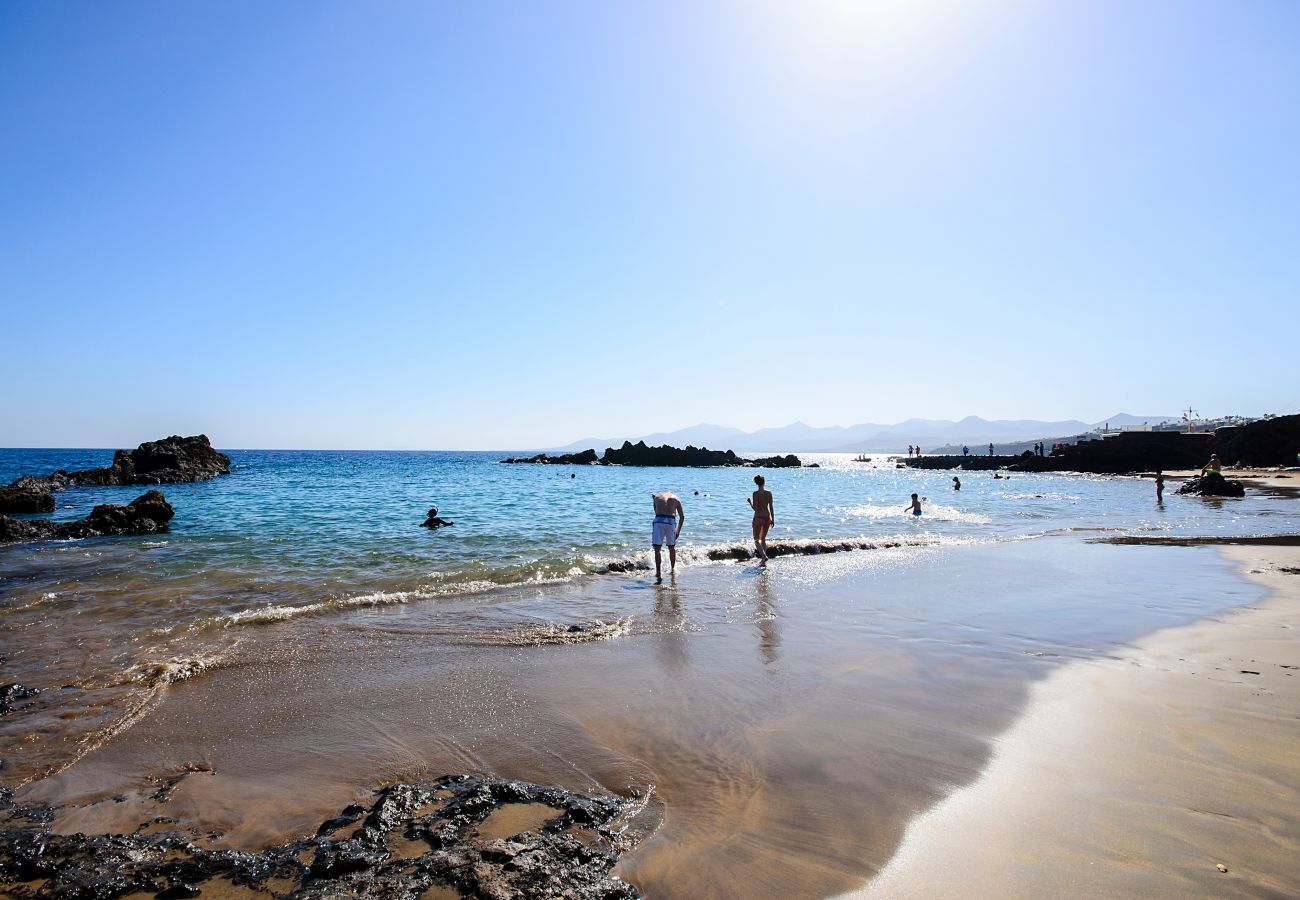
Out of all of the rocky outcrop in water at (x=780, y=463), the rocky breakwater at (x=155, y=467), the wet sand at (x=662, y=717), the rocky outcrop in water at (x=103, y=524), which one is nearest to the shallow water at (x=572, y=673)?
the wet sand at (x=662, y=717)

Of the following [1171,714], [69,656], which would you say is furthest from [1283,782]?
[69,656]

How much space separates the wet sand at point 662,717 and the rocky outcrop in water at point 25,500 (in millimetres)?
26527

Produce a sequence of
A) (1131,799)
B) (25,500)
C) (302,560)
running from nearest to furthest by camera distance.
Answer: (1131,799)
(302,560)
(25,500)

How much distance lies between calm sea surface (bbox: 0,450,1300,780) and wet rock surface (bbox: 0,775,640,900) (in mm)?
1894

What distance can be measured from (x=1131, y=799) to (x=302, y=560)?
1468 cm

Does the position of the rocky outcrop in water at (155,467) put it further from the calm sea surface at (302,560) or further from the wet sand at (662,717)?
the wet sand at (662,717)

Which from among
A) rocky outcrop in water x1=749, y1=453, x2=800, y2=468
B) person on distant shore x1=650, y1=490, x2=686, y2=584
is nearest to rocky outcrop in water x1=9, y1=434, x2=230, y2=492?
person on distant shore x1=650, y1=490, x2=686, y2=584

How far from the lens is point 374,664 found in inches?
278

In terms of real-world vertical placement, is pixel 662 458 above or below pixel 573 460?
above

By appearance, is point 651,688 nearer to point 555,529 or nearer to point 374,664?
point 374,664

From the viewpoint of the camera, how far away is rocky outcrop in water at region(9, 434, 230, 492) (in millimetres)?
42469

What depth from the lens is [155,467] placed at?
46.2 m

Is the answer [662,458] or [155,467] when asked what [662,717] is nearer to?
[155,467]

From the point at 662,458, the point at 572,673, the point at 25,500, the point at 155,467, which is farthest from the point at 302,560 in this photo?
the point at 662,458
